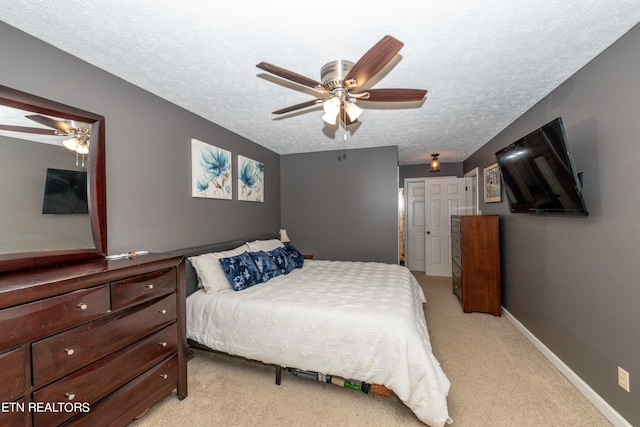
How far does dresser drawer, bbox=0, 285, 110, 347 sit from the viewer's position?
3.59 feet

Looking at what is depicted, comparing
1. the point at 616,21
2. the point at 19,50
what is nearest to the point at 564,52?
the point at 616,21

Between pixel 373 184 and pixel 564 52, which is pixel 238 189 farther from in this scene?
pixel 564 52

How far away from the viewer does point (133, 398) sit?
1596 millimetres

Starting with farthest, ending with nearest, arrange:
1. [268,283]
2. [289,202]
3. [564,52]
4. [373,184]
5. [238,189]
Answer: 1. [289,202]
2. [373,184]
3. [238,189]
4. [268,283]
5. [564,52]

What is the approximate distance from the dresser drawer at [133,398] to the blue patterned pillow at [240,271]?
2.54 feet

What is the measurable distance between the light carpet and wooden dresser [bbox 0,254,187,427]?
0.88 feet

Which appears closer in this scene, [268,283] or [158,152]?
[158,152]

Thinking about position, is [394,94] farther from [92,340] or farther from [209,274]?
[92,340]

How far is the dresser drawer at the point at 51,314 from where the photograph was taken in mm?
1095

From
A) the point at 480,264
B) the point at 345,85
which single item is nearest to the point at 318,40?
the point at 345,85

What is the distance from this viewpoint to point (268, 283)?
271 centimetres

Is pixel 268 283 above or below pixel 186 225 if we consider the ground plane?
below

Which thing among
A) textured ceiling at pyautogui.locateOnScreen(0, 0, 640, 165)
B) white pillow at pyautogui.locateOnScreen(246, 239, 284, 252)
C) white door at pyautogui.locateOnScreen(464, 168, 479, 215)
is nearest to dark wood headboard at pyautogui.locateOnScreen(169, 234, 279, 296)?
→ white pillow at pyautogui.locateOnScreen(246, 239, 284, 252)

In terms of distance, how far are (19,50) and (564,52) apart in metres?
3.49
